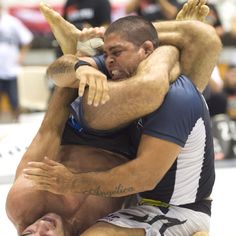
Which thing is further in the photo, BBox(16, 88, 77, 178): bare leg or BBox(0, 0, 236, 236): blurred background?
BBox(0, 0, 236, 236): blurred background

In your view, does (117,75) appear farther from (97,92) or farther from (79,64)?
(97,92)

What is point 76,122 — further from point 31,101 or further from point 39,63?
point 39,63

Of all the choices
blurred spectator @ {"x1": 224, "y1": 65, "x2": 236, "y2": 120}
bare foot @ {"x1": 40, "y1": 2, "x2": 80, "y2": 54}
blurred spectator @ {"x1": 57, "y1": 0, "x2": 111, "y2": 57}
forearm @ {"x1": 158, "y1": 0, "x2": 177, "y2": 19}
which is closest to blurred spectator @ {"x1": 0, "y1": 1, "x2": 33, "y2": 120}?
blurred spectator @ {"x1": 57, "y1": 0, "x2": 111, "y2": 57}

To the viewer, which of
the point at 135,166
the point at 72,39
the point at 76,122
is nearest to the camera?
the point at 135,166

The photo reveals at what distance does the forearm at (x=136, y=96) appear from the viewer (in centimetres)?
178

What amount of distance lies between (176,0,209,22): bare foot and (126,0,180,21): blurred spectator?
2917 mm

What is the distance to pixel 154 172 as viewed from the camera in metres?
1.81

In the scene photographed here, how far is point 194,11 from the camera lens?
2.27 metres

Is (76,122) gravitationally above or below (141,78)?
below

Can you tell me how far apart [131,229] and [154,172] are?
0.75 ft

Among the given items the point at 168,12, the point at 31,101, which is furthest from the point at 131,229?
the point at 31,101

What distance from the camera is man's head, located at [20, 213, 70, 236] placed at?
1.87m

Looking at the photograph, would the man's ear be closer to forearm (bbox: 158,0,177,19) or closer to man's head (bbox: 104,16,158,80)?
man's head (bbox: 104,16,158,80)

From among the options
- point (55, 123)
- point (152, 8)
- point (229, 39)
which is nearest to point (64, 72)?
point (55, 123)
